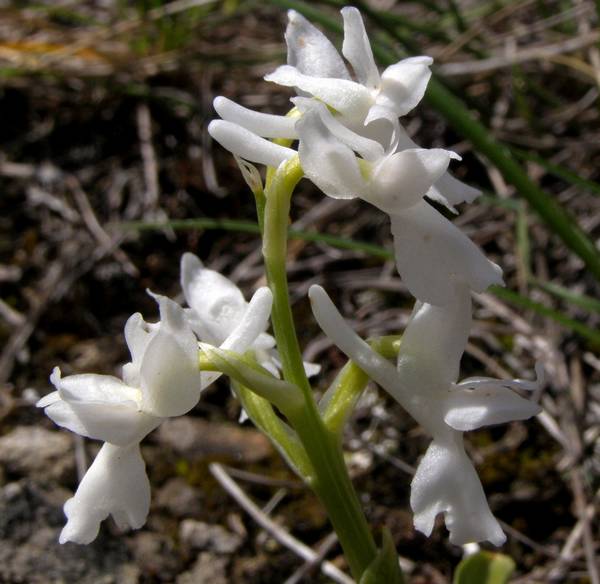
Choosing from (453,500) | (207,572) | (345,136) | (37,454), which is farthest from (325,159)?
(37,454)

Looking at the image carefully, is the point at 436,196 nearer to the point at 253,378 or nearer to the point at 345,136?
the point at 345,136

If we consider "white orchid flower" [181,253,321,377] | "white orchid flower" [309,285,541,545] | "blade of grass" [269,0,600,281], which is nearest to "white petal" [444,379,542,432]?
"white orchid flower" [309,285,541,545]

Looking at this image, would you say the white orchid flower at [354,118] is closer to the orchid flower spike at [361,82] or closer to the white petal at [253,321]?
the orchid flower spike at [361,82]

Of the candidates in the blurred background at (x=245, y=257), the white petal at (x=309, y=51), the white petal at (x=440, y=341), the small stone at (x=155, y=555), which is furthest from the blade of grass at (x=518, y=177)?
the small stone at (x=155, y=555)

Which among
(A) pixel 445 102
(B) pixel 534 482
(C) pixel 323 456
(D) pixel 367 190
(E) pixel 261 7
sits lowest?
(B) pixel 534 482

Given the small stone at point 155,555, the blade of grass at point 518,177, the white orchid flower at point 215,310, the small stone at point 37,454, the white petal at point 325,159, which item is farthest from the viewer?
the small stone at point 37,454

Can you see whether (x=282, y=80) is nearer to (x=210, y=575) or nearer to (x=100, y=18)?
(x=210, y=575)

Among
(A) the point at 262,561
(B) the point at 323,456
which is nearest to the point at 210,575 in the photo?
(A) the point at 262,561
